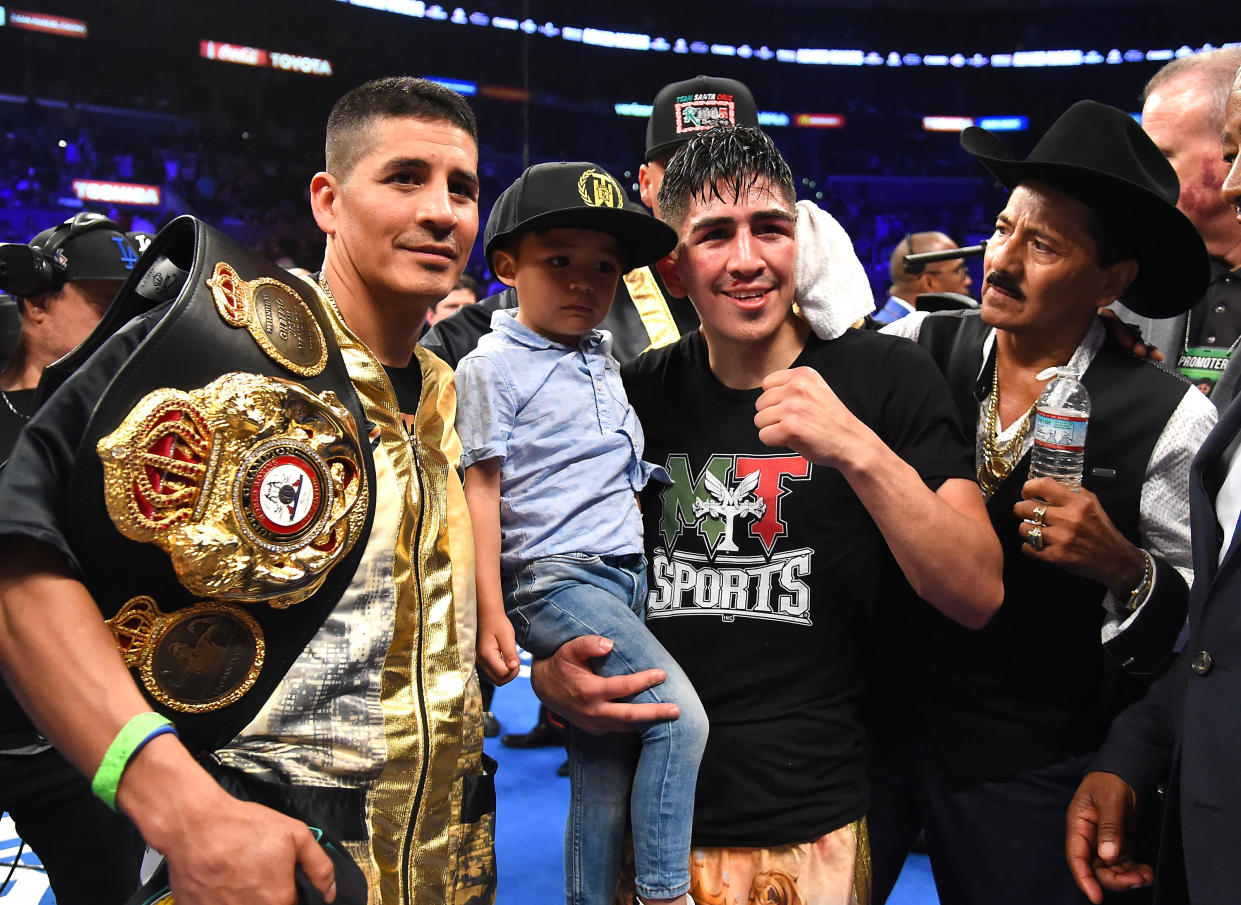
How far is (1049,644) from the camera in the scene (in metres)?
1.67

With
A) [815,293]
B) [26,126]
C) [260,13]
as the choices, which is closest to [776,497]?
[815,293]

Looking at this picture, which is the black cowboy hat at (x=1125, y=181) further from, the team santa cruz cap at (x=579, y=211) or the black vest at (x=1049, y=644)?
the team santa cruz cap at (x=579, y=211)

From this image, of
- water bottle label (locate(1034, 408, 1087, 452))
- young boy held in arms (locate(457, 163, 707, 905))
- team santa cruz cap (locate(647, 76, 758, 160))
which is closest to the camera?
water bottle label (locate(1034, 408, 1087, 452))

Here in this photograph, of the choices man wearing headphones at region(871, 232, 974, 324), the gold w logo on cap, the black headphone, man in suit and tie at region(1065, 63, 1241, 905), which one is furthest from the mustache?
man wearing headphones at region(871, 232, 974, 324)

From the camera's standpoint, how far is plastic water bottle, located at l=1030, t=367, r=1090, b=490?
142 cm

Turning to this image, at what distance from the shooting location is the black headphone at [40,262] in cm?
239

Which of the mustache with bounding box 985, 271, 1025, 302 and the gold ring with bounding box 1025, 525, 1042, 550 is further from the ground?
the mustache with bounding box 985, 271, 1025, 302

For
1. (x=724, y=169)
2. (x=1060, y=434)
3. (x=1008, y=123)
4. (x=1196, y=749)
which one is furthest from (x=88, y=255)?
(x=1008, y=123)

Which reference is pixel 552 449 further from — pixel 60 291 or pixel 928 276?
pixel 928 276

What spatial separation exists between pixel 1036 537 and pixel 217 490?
3.95ft

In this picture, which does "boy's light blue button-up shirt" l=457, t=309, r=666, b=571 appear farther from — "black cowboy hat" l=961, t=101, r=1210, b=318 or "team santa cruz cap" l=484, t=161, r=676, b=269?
"black cowboy hat" l=961, t=101, r=1210, b=318

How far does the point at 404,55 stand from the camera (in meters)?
15.9

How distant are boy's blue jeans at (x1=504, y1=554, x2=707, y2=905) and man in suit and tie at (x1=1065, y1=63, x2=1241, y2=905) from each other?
0.66m

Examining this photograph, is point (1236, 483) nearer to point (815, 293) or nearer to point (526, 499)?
point (815, 293)
